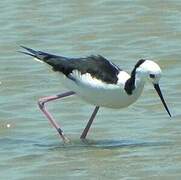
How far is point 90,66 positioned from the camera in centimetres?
976

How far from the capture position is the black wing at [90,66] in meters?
9.61

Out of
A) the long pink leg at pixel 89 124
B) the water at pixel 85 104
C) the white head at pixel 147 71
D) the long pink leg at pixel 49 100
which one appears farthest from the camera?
the long pink leg at pixel 49 100

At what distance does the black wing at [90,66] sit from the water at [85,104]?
236 mm

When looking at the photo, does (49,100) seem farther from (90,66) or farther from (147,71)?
(147,71)

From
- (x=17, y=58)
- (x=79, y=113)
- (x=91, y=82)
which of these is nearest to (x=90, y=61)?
(x=91, y=82)

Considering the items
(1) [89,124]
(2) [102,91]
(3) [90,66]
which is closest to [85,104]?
(1) [89,124]

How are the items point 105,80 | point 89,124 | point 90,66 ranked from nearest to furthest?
point 105,80 → point 90,66 → point 89,124

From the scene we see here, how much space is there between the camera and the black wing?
9.61 metres

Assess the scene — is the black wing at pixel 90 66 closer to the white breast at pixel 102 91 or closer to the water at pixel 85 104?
the white breast at pixel 102 91

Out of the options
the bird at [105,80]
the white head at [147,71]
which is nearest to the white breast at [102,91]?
the bird at [105,80]

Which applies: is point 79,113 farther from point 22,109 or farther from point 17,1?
point 17,1

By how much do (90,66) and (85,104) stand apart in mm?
1314

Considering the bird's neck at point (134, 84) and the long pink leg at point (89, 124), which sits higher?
the bird's neck at point (134, 84)

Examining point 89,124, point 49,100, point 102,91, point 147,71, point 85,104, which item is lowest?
point 85,104
